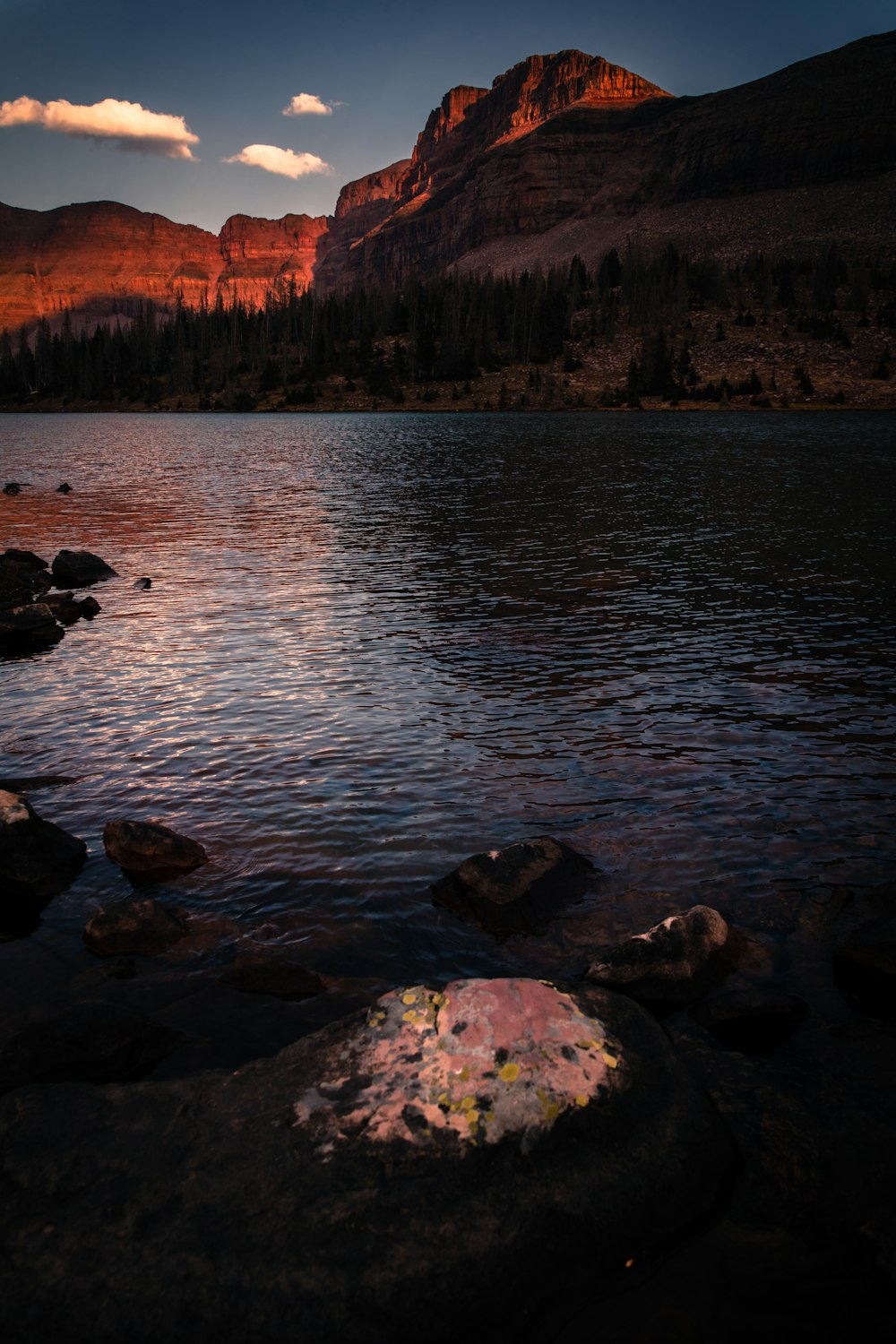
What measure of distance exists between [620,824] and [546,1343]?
288 inches

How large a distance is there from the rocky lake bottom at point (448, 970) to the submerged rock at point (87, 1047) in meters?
0.03

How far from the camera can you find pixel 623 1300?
4.92m

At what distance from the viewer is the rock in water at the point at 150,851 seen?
34.2ft

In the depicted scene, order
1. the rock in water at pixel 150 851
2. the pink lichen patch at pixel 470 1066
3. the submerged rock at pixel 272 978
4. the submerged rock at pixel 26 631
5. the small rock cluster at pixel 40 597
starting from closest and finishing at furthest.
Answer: the pink lichen patch at pixel 470 1066 < the submerged rock at pixel 272 978 < the rock in water at pixel 150 851 < the submerged rock at pixel 26 631 < the small rock cluster at pixel 40 597

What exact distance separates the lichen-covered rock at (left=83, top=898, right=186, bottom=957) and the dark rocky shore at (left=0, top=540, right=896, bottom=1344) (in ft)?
2.01

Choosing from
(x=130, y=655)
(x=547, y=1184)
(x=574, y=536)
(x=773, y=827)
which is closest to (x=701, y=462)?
(x=574, y=536)

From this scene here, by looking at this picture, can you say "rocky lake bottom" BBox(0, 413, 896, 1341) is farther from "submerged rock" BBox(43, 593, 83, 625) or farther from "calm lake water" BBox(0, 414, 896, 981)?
"submerged rock" BBox(43, 593, 83, 625)

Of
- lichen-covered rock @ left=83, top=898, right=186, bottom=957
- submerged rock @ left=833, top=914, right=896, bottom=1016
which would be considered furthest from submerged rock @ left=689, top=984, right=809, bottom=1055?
lichen-covered rock @ left=83, top=898, right=186, bottom=957

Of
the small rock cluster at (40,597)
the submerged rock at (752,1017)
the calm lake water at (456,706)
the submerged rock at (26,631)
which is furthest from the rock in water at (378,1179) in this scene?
the small rock cluster at (40,597)

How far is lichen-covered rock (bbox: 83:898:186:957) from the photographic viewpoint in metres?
8.96

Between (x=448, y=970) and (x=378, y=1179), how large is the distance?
3308 millimetres

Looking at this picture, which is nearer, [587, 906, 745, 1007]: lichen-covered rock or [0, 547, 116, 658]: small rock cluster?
[587, 906, 745, 1007]: lichen-covered rock

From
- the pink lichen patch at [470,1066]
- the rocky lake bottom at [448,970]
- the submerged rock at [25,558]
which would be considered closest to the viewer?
the rocky lake bottom at [448,970]

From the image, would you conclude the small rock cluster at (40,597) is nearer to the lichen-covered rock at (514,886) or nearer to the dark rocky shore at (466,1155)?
the dark rocky shore at (466,1155)
